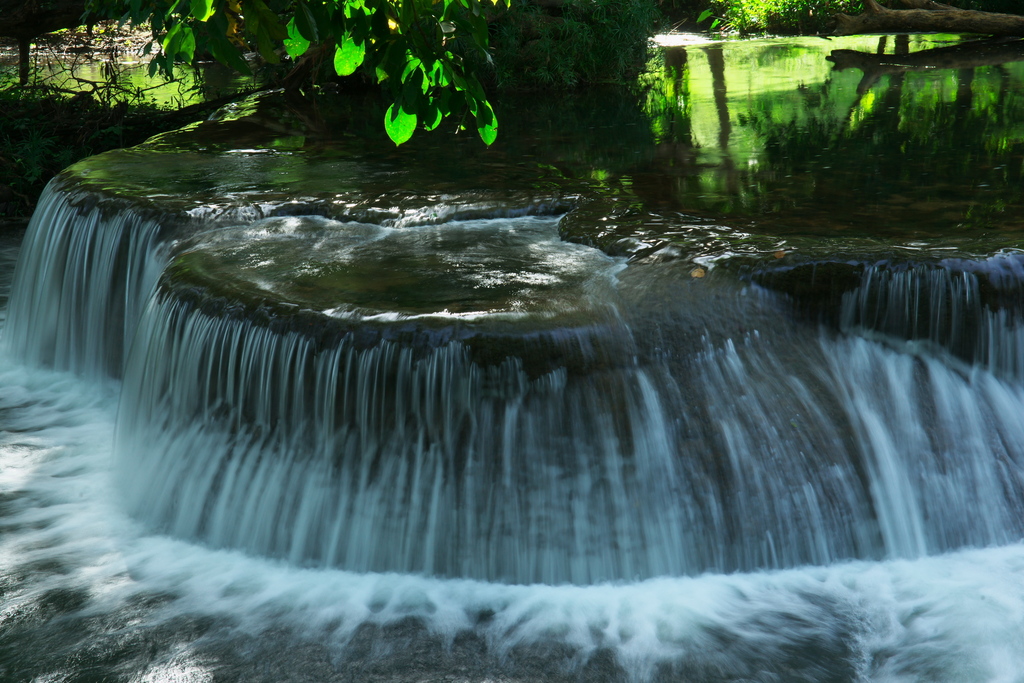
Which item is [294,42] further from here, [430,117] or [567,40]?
[567,40]

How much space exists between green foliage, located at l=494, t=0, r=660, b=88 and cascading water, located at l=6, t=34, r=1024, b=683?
724cm

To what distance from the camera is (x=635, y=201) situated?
19.0ft

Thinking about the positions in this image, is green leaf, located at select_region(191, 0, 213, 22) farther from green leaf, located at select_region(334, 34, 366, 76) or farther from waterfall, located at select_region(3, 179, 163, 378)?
waterfall, located at select_region(3, 179, 163, 378)

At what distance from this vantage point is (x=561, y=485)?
390 centimetres

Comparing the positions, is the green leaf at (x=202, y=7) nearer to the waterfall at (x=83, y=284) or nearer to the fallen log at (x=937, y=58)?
the waterfall at (x=83, y=284)

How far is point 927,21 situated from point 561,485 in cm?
1414

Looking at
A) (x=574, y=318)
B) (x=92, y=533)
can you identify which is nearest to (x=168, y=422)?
(x=92, y=533)

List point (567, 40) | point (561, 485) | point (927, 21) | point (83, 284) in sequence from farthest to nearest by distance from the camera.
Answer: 1. point (927, 21)
2. point (567, 40)
3. point (83, 284)
4. point (561, 485)

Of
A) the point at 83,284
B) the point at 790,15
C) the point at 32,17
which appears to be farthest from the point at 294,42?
the point at 790,15

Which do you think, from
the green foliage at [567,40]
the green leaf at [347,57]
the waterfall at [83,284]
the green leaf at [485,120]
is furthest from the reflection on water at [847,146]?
the waterfall at [83,284]

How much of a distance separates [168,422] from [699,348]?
2.52 m

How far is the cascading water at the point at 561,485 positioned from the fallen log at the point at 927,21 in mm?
11982

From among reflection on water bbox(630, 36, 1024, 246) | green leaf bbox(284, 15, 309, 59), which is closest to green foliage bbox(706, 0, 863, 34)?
reflection on water bbox(630, 36, 1024, 246)

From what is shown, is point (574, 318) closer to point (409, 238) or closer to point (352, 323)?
point (352, 323)
